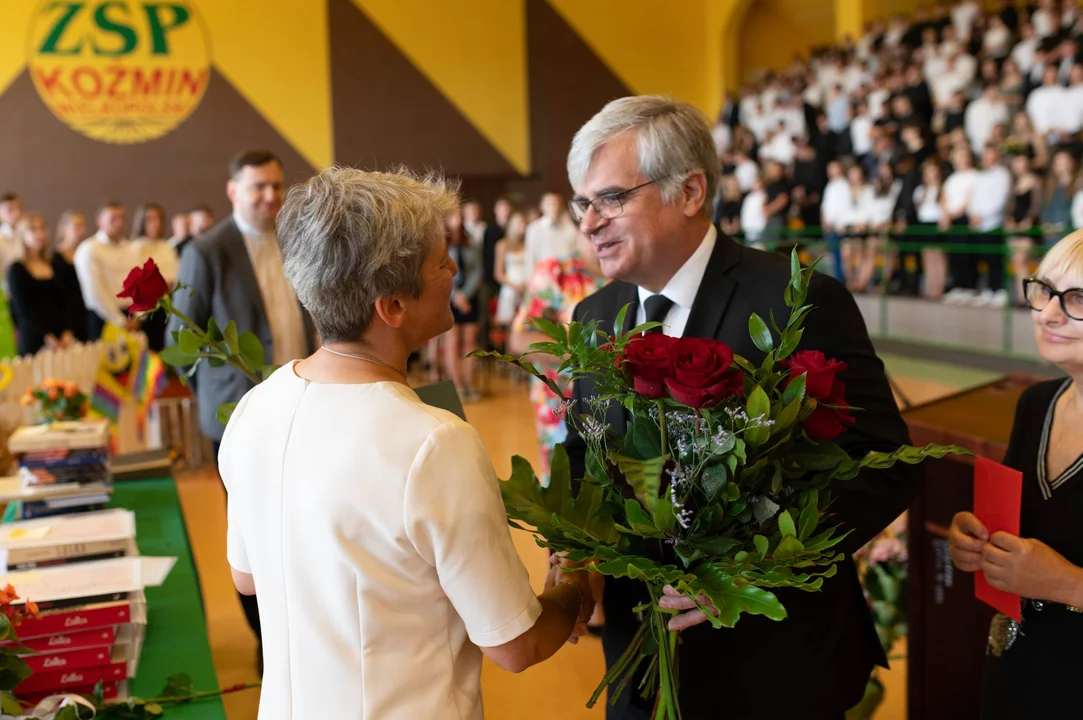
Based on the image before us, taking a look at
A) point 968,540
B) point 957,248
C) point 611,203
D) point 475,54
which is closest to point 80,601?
point 611,203

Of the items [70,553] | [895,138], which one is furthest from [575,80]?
[70,553]

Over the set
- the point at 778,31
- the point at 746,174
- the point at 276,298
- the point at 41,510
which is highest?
the point at 778,31

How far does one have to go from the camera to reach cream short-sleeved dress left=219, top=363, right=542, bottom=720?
1207mm

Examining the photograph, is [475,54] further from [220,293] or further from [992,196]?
[220,293]

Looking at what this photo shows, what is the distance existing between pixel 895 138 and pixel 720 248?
10.4 m

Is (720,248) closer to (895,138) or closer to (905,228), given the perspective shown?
(905,228)

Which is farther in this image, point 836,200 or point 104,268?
point 836,200

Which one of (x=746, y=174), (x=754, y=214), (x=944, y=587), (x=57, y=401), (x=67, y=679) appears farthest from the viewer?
(x=746, y=174)

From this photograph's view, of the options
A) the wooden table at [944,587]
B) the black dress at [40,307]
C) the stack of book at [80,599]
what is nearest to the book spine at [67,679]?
the stack of book at [80,599]

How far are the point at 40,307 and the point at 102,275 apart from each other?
569mm

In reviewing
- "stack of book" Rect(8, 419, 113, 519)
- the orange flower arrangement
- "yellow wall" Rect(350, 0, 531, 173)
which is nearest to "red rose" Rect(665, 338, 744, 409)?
"stack of book" Rect(8, 419, 113, 519)

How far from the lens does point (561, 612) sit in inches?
54.4

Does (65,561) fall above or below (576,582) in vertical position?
below

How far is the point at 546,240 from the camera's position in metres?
9.03
